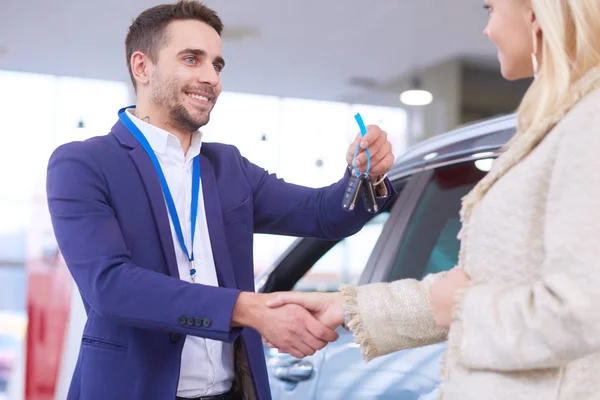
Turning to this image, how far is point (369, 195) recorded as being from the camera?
1.88 m

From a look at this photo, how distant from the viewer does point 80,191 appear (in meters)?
1.60

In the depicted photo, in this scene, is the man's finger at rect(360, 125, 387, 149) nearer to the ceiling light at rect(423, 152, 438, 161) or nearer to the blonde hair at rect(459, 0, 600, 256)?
the ceiling light at rect(423, 152, 438, 161)

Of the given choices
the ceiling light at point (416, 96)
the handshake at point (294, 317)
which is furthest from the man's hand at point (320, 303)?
the ceiling light at point (416, 96)

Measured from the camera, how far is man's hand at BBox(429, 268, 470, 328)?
1170 mm

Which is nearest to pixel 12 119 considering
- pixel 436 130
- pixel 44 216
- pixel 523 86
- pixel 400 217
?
pixel 44 216

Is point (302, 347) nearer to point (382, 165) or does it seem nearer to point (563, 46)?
point (382, 165)

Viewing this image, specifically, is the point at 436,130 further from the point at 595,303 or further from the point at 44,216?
the point at 595,303

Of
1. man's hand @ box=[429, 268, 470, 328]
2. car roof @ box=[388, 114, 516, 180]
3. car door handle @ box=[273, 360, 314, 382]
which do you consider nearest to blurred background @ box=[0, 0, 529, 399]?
car door handle @ box=[273, 360, 314, 382]

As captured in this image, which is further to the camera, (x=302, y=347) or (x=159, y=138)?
(x=159, y=138)

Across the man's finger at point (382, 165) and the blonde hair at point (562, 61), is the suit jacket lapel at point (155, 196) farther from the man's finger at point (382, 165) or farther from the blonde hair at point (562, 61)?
the blonde hair at point (562, 61)

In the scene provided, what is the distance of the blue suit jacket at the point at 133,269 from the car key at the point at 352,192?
24 cm

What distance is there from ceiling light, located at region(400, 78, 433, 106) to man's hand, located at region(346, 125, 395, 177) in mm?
8340

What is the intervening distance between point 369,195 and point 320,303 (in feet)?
1.30

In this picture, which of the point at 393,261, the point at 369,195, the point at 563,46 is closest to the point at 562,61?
the point at 563,46
